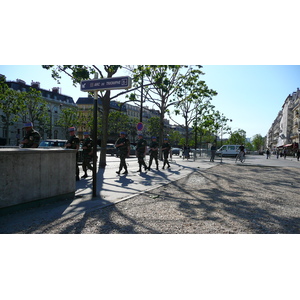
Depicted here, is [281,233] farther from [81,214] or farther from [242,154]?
[242,154]

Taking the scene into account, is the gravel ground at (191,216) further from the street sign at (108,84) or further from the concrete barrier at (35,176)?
the street sign at (108,84)

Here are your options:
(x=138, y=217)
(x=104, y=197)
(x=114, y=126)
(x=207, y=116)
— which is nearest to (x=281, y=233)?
(x=138, y=217)

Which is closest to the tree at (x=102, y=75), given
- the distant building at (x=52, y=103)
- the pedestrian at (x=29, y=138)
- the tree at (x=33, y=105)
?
the pedestrian at (x=29, y=138)

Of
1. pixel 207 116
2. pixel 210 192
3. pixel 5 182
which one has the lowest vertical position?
pixel 210 192

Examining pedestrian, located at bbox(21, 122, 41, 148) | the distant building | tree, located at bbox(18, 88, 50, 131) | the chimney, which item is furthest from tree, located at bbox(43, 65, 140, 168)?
the chimney

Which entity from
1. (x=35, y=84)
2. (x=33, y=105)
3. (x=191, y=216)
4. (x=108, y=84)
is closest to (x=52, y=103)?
(x=35, y=84)

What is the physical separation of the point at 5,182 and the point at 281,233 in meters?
4.27

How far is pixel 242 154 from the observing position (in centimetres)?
2248

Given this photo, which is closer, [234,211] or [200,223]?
[200,223]

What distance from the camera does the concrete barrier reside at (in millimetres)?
4273

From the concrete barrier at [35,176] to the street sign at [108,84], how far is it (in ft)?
4.80

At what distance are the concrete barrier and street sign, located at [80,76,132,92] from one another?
1.46m

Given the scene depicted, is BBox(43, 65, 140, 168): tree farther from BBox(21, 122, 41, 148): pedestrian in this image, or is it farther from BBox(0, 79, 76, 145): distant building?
BBox(0, 79, 76, 145): distant building
